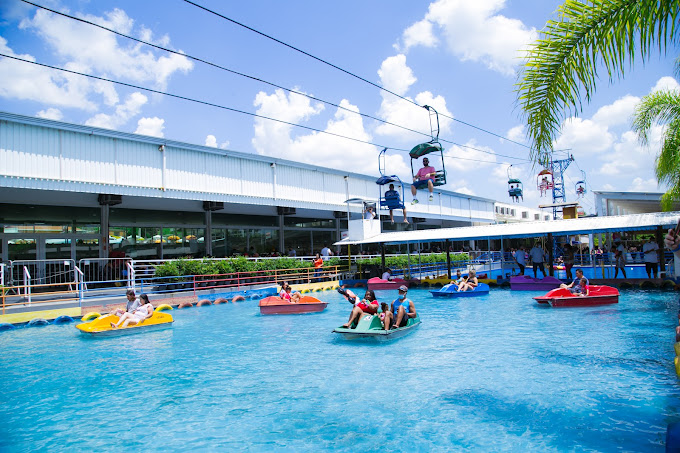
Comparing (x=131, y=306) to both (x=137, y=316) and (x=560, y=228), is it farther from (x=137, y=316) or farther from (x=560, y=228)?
(x=560, y=228)

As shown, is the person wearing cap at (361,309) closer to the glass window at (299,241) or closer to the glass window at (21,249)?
the glass window at (21,249)

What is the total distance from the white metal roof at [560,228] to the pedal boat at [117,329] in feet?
52.9

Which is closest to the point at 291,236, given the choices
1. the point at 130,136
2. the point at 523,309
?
the point at 130,136

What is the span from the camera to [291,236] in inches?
1374

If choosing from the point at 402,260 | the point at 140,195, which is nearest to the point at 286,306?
the point at 140,195

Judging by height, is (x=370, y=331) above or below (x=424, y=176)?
below

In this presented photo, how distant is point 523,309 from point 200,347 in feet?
37.8

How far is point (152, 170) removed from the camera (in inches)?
899

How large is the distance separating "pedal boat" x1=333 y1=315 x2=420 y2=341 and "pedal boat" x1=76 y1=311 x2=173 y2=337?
6.39 metres

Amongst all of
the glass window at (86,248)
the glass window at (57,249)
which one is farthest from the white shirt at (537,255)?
the glass window at (57,249)

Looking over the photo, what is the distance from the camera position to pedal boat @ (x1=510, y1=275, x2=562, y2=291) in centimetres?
2190

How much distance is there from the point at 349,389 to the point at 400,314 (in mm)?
4612

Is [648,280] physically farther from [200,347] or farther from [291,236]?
[291,236]

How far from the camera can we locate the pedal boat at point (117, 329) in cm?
1431
